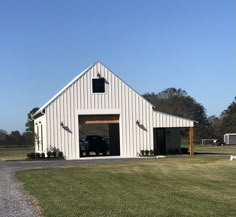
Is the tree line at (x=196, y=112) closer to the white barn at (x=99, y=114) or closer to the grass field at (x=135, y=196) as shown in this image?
the white barn at (x=99, y=114)

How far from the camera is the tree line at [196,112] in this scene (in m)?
103

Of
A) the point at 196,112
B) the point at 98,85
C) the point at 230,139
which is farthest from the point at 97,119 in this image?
the point at 196,112

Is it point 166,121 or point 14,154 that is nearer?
point 166,121

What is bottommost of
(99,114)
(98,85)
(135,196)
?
Answer: (135,196)

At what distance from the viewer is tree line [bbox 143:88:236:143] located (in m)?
103

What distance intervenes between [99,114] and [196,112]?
87.1m

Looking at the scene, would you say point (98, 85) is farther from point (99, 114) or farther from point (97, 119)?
point (97, 119)

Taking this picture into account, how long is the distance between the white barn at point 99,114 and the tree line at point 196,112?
180 feet

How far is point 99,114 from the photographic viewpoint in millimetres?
42406

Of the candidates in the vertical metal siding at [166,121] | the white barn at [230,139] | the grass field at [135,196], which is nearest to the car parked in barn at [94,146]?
the vertical metal siding at [166,121]

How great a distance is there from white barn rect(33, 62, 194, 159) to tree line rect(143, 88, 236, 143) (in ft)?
180

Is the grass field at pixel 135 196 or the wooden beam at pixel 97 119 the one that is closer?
the grass field at pixel 135 196

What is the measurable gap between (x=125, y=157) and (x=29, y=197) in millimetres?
27176

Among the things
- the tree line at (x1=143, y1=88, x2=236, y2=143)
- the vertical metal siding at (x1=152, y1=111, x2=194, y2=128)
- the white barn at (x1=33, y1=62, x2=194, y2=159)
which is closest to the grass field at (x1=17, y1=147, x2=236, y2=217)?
the white barn at (x1=33, y1=62, x2=194, y2=159)
